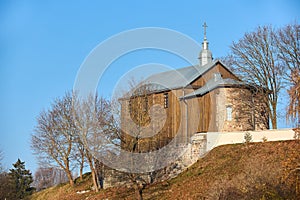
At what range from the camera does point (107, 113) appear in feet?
88.2

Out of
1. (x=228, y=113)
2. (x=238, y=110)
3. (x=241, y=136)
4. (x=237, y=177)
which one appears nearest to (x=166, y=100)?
(x=228, y=113)

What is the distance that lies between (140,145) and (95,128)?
5230 millimetres

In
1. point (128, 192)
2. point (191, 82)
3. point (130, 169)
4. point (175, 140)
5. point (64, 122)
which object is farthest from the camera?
point (64, 122)

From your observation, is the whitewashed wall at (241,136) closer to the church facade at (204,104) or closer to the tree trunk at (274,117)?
the church facade at (204,104)

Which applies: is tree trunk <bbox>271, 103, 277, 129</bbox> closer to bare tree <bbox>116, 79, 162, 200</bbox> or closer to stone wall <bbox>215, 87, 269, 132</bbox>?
stone wall <bbox>215, 87, 269, 132</bbox>

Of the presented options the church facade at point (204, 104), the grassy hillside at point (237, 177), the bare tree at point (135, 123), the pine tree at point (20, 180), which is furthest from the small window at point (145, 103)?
the pine tree at point (20, 180)

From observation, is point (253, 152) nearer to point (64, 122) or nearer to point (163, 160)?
point (163, 160)

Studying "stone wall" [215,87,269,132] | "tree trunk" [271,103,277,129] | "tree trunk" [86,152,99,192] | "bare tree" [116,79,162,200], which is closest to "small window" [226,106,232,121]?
"stone wall" [215,87,269,132]

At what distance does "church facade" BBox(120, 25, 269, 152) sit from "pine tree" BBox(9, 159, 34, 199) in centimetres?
1819

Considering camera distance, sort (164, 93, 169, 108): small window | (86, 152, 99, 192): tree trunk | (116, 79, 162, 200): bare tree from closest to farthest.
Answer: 1. (116, 79, 162, 200): bare tree
2. (86, 152, 99, 192): tree trunk
3. (164, 93, 169, 108): small window

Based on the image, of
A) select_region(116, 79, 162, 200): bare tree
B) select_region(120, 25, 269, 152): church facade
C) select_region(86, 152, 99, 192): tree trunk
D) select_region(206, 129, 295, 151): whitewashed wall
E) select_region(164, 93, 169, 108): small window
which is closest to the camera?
select_region(116, 79, 162, 200): bare tree

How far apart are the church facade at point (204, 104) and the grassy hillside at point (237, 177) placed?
316 cm

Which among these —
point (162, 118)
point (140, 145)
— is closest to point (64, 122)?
point (162, 118)

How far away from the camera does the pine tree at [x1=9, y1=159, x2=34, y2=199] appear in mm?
43250
